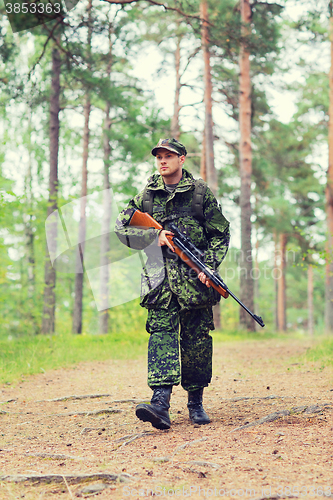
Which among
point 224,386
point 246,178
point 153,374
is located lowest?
point 224,386

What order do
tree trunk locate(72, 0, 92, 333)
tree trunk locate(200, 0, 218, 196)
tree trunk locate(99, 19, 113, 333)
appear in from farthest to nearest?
tree trunk locate(72, 0, 92, 333), tree trunk locate(99, 19, 113, 333), tree trunk locate(200, 0, 218, 196)

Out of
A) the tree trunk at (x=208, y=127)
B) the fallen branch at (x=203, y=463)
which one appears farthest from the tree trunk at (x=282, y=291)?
the fallen branch at (x=203, y=463)

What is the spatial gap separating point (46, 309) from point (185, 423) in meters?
9.52

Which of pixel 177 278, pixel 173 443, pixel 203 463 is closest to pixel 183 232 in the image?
pixel 177 278

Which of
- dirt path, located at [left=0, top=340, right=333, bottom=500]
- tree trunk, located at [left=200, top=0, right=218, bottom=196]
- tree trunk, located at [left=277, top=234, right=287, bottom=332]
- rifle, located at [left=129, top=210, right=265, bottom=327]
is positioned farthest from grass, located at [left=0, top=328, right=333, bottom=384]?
tree trunk, located at [left=277, top=234, right=287, bottom=332]

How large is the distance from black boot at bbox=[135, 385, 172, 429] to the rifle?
3.00 feet

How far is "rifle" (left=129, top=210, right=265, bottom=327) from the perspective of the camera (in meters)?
3.69

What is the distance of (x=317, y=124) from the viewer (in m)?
20.8

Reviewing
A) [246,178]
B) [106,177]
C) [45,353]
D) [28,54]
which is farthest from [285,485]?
[28,54]

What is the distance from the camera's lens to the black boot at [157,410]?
3.29m

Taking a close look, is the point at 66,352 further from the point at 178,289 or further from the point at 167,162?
the point at 167,162

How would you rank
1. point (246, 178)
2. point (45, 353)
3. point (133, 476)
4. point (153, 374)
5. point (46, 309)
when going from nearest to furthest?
point (133, 476)
point (153, 374)
point (45, 353)
point (46, 309)
point (246, 178)

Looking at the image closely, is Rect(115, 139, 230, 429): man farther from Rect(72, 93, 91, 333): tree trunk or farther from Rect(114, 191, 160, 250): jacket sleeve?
Rect(72, 93, 91, 333): tree trunk

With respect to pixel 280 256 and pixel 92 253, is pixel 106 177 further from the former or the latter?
pixel 280 256
